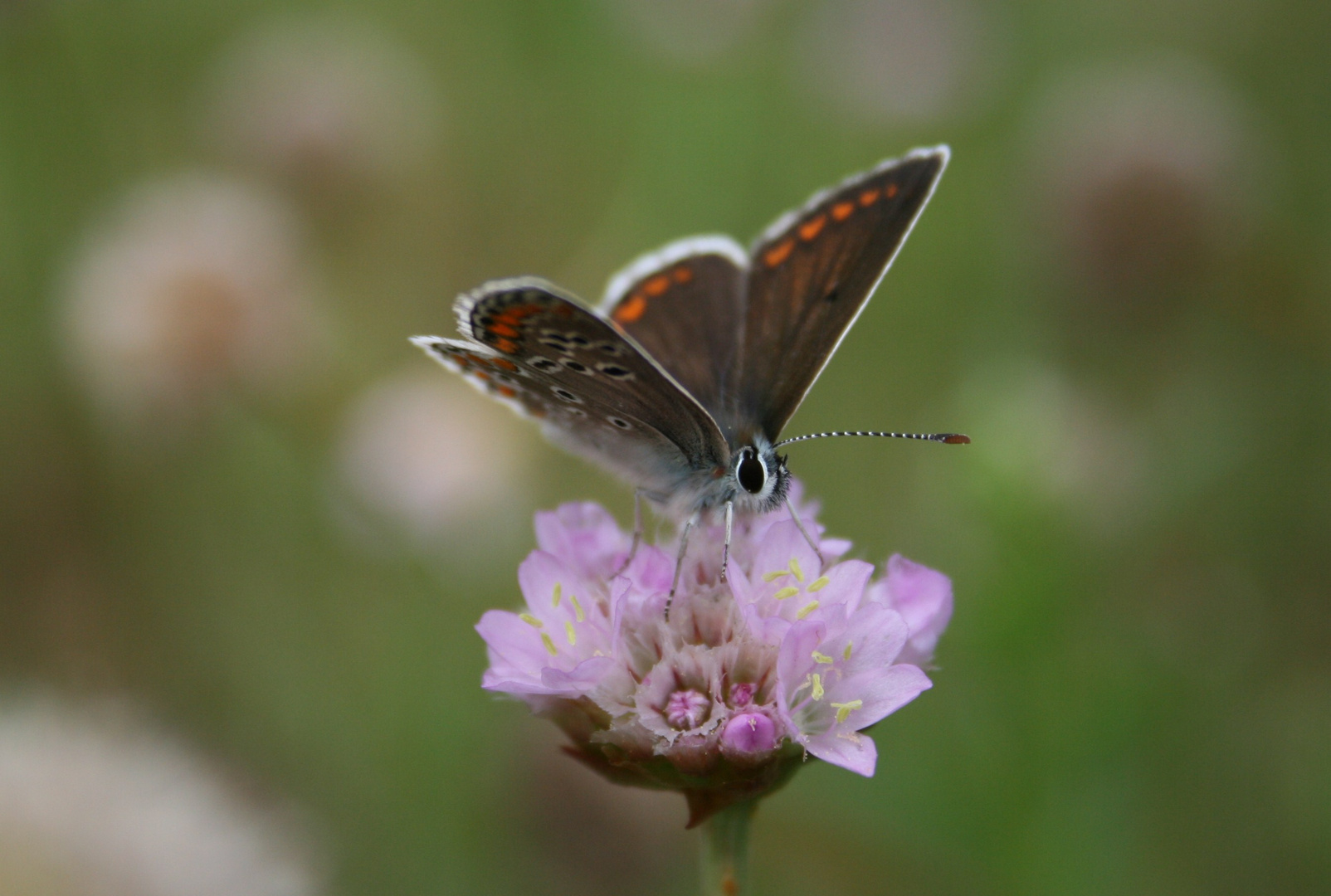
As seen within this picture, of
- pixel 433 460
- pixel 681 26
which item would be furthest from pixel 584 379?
pixel 681 26

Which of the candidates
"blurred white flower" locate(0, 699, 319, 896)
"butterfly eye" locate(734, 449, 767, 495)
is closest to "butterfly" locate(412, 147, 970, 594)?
"butterfly eye" locate(734, 449, 767, 495)

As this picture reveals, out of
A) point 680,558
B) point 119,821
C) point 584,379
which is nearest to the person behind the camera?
point 680,558

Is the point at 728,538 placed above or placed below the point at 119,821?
above

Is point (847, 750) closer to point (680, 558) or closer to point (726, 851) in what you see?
point (726, 851)

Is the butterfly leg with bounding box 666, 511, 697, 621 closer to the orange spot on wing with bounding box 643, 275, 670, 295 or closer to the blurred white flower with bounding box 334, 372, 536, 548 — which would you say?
the orange spot on wing with bounding box 643, 275, 670, 295

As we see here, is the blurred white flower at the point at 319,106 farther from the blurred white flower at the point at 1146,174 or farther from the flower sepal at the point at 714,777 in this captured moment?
the flower sepal at the point at 714,777

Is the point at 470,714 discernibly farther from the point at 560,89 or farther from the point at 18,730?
the point at 560,89

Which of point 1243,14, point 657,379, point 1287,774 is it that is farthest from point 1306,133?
point 657,379
